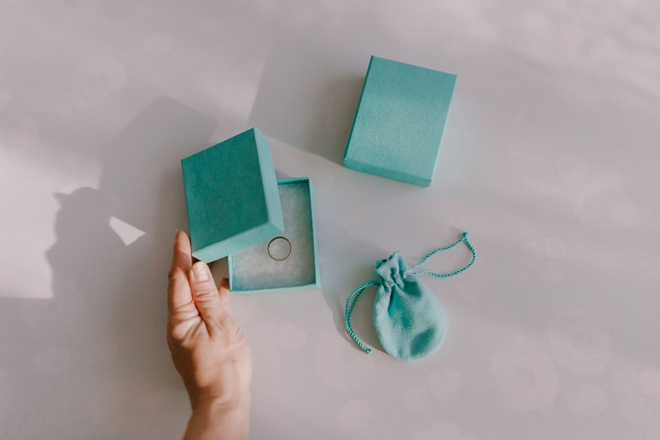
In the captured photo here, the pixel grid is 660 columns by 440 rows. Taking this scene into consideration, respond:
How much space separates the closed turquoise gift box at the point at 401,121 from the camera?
3.24 ft

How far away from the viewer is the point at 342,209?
1049 mm

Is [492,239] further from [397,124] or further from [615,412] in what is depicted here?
[615,412]

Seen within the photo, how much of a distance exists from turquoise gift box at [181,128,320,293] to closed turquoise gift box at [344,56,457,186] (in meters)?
0.15

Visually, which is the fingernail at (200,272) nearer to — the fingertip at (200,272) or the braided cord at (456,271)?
the fingertip at (200,272)

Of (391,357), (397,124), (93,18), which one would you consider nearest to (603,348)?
(391,357)

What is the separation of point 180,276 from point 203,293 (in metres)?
0.05

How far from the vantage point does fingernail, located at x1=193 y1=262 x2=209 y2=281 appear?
94 centimetres

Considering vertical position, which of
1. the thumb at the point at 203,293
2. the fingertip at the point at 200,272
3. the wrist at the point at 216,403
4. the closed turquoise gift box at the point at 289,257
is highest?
the closed turquoise gift box at the point at 289,257

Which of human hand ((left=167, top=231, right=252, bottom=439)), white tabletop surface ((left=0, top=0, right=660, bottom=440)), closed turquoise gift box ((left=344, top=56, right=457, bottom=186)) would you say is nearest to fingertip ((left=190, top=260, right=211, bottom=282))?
human hand ((left=167, top=231, right=252, bottom=439))

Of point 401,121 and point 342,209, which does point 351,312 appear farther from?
point 401,121

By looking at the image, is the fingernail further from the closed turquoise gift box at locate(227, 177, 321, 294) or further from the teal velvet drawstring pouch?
the teal velvet drawstring pouch

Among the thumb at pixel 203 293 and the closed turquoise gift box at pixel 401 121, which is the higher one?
the closed turquoise gift box at pixel 401 121

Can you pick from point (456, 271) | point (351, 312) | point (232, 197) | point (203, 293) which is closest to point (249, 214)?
point (232, 197)

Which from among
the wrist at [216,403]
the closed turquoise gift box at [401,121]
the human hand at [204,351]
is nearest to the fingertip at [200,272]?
the human hand at [204,351]
